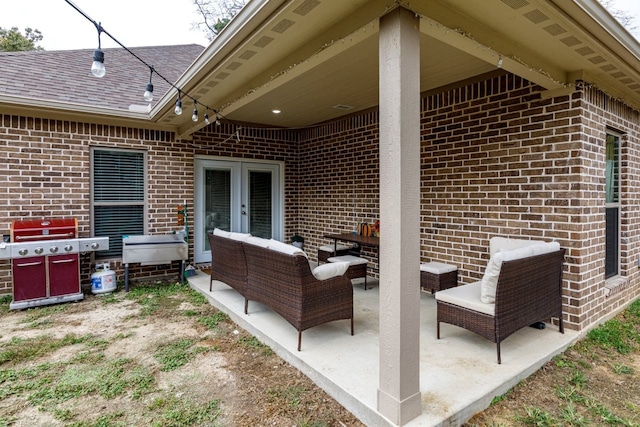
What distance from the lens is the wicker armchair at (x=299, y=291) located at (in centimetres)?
291

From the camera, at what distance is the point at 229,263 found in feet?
13.6

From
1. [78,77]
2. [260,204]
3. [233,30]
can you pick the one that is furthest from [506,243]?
[78,77]

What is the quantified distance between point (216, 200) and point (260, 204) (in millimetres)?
898

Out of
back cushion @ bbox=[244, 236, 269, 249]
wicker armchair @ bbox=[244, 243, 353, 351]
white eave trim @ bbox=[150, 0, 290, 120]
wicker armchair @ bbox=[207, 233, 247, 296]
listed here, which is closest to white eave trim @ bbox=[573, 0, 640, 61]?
white eave trim @ bbox=[150, 0, 290, 120]

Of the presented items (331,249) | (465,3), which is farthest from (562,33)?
(331,249)

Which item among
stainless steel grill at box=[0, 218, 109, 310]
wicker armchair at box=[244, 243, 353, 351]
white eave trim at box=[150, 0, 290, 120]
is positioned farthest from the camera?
stainless steel grill at box=[0, 218, 109, 310]

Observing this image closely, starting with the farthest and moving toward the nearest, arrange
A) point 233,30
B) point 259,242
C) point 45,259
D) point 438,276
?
1. point 45,259
2. point 438,276
3. point 259,242
4. point 233,30

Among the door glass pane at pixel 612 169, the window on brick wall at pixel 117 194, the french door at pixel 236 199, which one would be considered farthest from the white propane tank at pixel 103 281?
the door glass pane at pixel 612 169

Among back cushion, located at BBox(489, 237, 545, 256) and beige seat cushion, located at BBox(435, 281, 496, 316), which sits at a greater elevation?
back cushion, located at BBox(489, 237, 545, 256)

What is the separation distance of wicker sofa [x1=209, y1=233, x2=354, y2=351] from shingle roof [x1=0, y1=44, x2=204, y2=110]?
3407 mm

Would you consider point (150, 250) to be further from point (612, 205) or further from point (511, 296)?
point (612, 205)

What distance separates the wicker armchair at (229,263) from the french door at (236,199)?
1895mm

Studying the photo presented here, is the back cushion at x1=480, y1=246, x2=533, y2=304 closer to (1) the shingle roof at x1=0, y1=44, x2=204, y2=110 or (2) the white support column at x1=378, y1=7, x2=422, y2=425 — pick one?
(2) the white support column at x1=378, y1=7, x2=422, y2=425

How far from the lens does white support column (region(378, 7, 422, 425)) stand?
1.90 metres
